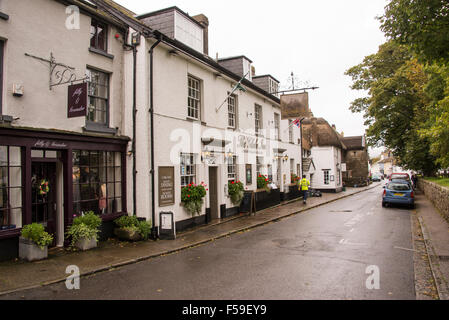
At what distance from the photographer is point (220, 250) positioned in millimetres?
9227

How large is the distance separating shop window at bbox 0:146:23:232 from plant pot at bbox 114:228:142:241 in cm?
285

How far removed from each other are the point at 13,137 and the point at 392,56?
1057 inches

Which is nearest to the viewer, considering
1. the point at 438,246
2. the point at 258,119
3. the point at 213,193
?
the point at 438,246

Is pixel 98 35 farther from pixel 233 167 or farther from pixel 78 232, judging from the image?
pixel 233 167

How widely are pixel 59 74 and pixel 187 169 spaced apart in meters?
5.79

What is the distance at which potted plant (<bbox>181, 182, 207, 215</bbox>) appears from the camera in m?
12.3

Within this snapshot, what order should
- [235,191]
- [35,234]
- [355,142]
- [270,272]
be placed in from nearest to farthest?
[270,272] < [35,234] < [235,191] < [355,142]

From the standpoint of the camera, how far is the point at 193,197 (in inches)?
494

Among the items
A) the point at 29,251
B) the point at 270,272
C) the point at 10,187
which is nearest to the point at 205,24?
the point at 10,187

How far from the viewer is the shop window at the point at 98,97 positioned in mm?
10250

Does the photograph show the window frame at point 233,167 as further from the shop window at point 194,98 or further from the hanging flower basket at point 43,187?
the hanging flower basket at point 43,187

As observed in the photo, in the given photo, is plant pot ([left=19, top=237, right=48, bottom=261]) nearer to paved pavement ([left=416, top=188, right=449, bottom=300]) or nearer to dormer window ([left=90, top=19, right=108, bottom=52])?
dormer window ([left=90, top=19, right=108, bottom=52])

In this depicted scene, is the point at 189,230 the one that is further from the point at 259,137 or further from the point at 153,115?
the point at 259,137
